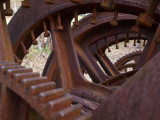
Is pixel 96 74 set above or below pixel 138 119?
below

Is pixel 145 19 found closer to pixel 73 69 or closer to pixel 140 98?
pixel 140 98

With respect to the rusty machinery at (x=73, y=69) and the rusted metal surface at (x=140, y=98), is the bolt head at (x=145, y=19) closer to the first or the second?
the rusty machinery at (x=73, y=69)

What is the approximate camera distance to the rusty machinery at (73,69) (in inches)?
48.4

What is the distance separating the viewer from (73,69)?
3834 millimetres

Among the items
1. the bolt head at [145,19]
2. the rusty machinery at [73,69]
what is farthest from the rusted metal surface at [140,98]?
the bolt head at [145,19]

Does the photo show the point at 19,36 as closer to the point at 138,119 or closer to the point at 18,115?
the point at 18,115

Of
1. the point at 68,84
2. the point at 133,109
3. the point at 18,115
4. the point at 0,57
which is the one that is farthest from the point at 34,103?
the point at 68,84

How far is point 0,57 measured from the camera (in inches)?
96.8

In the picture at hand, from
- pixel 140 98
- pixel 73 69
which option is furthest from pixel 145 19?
pixel 73 69

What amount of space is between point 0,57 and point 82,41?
4073 millimetres

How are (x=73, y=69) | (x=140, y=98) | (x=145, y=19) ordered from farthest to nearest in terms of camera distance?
(x=73, y=69)
(x=145, y=19)
(x=140, y=98)

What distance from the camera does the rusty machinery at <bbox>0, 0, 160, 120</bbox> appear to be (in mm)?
1229

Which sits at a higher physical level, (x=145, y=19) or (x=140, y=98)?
(x=145, y=19)

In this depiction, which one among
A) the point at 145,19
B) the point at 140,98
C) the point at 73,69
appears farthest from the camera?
the point at 73,69
